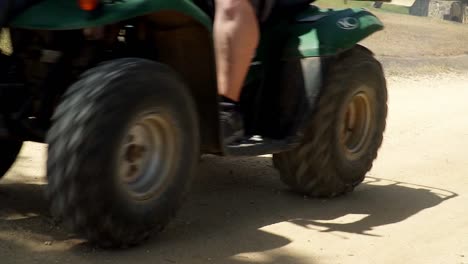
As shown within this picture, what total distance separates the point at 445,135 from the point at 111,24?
527 cm

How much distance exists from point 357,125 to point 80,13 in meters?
2.64

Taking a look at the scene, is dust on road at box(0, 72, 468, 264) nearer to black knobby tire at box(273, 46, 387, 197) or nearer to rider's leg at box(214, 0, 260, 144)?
black knobby tire at box(273, 46, 387, 197)

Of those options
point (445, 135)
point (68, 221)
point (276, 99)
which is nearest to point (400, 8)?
point (445, 135)

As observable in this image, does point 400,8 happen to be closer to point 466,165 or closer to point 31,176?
point 466,165

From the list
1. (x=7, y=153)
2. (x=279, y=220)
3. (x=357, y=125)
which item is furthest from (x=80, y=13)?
(x=357, y=125)

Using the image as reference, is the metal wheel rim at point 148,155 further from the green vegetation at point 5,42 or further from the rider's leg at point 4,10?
the green vegetation at point 5,42

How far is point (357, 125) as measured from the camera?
6945 millimetres

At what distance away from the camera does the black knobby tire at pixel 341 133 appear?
648cm

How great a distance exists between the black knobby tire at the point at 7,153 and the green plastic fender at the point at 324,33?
1.83 metres

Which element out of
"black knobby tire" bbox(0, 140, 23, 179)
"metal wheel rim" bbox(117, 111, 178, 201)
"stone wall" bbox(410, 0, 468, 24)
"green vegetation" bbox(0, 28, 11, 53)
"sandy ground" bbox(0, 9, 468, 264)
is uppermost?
"green vegetation" bbox(0, 28, 11, 53)

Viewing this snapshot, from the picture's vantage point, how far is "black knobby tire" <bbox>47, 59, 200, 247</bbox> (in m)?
4.66

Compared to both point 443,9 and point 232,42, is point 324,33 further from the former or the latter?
point 443,9

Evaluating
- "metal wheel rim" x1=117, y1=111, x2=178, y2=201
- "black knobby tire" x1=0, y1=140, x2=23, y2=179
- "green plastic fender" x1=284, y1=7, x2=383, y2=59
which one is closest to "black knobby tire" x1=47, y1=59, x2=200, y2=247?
"metal wheel rim" x1=117, y1=111, x2=178, y2=201

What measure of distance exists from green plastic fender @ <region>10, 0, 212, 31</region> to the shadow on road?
1.14 m
